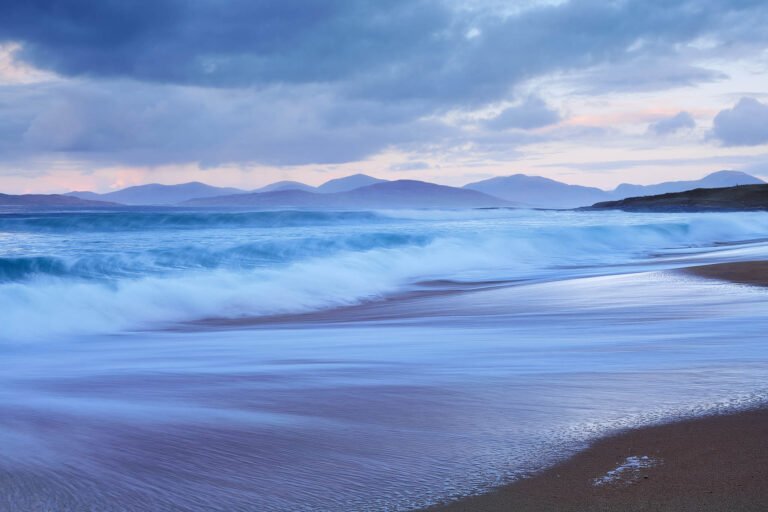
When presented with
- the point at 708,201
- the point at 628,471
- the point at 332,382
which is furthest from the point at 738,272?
the point at 708,201

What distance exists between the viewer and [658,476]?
9.78ft

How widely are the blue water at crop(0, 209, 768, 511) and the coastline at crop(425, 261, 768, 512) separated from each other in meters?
0.14

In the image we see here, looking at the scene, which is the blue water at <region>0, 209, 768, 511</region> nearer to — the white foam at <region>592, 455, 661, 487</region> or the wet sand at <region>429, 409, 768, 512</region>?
the wet sand at <region>429, 409, 768, 512</region>

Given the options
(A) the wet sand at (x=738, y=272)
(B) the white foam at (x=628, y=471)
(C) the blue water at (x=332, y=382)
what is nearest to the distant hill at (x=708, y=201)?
(A) the wet sand at (x=738, y=272)

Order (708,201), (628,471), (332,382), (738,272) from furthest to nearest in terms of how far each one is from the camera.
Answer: (708,201)
(738,272)
(332,382)
(628,471)

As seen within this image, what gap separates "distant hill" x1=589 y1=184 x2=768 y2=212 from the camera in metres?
58.0

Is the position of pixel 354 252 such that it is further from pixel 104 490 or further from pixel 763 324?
Answer: pixel 104 490

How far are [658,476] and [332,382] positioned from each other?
8.56ft

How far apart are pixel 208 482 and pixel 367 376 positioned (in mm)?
2235

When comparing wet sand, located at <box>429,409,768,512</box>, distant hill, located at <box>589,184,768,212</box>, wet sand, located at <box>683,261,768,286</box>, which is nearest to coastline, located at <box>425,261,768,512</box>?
wet sand, located at <box>429,409,768,512</box>

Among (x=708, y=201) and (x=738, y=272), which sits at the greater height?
(x=708, y=201)

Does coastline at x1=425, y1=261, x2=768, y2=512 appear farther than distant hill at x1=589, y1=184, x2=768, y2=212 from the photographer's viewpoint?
No

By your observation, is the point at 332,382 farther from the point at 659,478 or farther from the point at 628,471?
the point at 659,478

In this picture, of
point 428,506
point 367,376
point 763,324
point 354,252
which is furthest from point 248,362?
point 354,252
